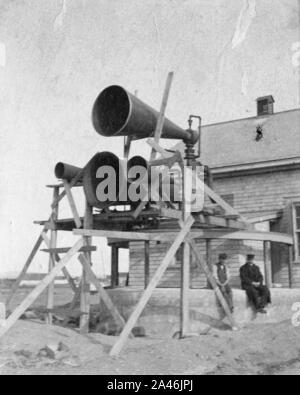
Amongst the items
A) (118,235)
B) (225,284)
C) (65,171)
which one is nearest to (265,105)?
(225,284)

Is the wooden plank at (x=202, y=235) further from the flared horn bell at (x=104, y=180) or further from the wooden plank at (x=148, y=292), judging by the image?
the flared horn bell at (x=104, y=180)

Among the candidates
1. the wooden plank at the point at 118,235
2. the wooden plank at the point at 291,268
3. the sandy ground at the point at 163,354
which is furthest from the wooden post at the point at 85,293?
the wooden plank at the point at 291,268

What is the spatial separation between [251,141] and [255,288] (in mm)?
7159

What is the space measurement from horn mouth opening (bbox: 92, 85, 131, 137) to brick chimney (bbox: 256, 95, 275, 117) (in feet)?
36.5

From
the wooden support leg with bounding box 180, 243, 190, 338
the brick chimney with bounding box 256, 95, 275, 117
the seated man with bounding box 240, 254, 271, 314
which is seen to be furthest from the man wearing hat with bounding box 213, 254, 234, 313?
the brick chimney with bounding box 256, 95, 275, 117

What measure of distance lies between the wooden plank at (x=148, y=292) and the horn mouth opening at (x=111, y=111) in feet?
7.49

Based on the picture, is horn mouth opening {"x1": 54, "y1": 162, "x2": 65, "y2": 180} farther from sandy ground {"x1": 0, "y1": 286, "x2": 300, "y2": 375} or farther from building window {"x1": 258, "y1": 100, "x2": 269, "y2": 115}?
building window {"x1": 258, "y1": 100, "x2": 269, "y2": 115}

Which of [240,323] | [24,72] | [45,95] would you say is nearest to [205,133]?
[45,95]

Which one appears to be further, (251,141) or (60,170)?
(251,141)

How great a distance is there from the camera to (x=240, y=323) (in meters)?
11.0

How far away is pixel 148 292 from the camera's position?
850cm

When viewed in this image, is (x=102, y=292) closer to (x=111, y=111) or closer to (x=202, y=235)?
(x=202, y=235)

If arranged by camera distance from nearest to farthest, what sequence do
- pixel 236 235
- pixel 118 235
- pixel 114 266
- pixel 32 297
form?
pixel 32 297, pixel 118 235, pixel 236 235, pixel 114 266

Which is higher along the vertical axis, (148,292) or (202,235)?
(202,235)
